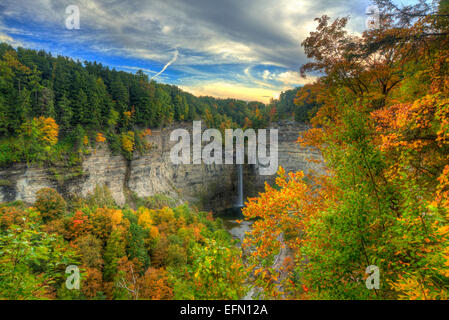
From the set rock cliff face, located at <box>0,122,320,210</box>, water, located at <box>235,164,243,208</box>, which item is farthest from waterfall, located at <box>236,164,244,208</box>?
rock cliff face, located at <box>0,122,320,210</box>

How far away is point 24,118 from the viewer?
920 inches

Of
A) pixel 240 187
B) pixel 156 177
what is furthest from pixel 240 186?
pixel 156 177

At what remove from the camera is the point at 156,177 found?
40.1 m

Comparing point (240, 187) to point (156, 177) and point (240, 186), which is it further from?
point (156, 177)

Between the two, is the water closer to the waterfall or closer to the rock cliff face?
the waterfall

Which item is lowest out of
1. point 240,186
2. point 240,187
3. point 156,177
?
point 240,187

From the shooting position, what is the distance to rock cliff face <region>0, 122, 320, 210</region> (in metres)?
22.8

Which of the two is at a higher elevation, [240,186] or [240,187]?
[240,186]

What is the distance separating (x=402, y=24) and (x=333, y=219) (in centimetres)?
616

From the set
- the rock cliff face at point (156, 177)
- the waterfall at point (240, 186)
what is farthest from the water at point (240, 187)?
the rock cliff face at point (156, 177)

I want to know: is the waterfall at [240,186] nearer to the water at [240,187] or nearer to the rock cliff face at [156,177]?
the water at [240,187]

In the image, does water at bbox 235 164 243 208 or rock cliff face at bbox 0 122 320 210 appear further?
water at bbox 235 164 243 208
